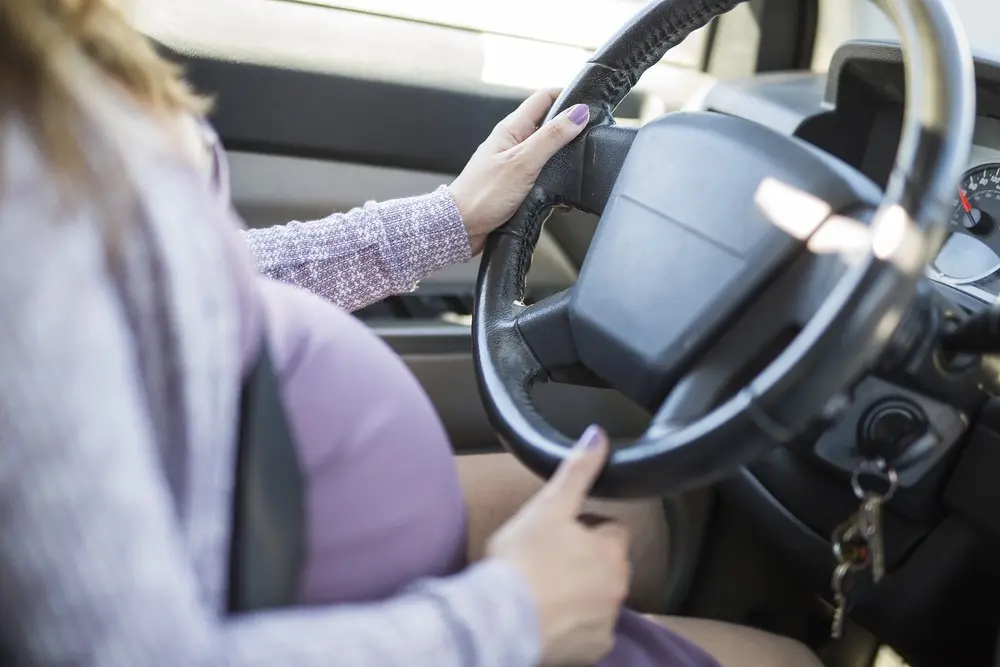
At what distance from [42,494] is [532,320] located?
1.71 ft

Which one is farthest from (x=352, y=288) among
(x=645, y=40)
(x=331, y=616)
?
(x=331, y=616)

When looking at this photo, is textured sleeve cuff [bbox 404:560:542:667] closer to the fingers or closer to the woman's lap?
the woman's lap

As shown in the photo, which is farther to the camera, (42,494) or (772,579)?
(772,579)

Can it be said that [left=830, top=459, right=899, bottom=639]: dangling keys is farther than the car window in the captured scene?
No

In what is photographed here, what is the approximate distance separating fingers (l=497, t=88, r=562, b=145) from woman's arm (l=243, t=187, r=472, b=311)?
0.10 meters

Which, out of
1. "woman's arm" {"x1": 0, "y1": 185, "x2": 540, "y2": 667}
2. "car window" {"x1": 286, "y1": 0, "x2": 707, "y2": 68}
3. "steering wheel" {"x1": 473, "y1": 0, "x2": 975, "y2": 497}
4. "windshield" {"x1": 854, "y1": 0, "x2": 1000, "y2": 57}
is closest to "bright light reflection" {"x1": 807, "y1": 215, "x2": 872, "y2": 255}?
"steering wheel" {"x1": 473, "y1": 0, "x2": 975, "y2": 497}

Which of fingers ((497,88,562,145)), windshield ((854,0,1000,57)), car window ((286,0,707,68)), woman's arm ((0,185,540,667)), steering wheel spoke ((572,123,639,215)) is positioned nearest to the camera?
woman's arm ((0,185,540,667))

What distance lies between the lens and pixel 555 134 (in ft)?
3.18

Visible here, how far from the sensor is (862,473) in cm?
72

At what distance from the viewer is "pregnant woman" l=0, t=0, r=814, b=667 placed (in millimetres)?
423

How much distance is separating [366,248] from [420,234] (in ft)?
0.20

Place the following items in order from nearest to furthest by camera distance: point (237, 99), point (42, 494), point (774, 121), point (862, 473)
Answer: point (42, 494)
point (862, 473)
point (774, 121)
point (237, 99)

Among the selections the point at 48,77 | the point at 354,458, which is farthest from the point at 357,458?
the point at 48,77

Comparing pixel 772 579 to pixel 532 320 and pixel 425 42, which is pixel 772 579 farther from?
pixel 425 42
